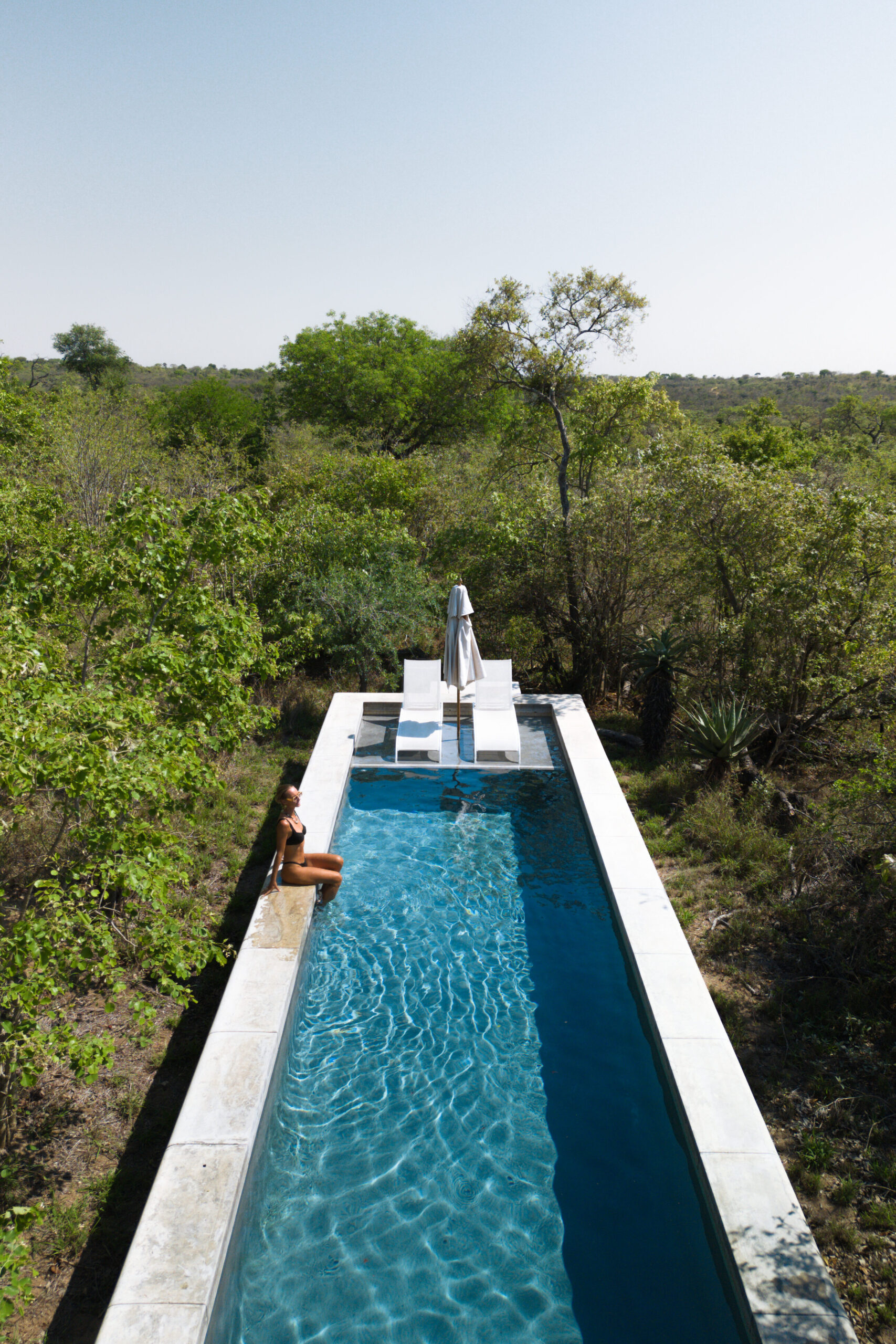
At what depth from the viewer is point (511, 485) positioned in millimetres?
17562

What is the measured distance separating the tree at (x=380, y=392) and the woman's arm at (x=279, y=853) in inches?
988

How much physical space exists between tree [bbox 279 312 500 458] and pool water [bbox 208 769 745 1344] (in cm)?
2593

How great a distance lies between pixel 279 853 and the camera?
7.28 metres

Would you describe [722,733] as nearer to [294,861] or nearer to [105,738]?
[294,861]

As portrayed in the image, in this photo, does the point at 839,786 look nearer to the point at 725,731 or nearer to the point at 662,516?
the point at 725,731

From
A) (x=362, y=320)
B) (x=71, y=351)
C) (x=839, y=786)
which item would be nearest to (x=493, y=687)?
(x=839, y=786)

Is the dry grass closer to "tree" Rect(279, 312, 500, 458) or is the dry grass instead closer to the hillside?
"tree" Rect(279, 312, 500, 458)

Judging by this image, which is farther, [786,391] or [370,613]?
[786,391]

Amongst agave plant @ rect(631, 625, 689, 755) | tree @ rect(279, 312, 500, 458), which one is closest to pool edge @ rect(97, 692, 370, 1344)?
agave plant @ rect(631, 625, 689, 755)

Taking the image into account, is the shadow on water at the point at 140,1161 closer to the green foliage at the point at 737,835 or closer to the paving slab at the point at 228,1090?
the paving slab at the point at 228,1090

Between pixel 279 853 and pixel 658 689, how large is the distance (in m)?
6.24

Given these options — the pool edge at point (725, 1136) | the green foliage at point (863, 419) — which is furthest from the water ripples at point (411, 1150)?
the green foliage at point (863, 419)

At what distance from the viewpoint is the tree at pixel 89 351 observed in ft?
184

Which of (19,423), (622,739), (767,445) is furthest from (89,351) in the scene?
(622,739)
